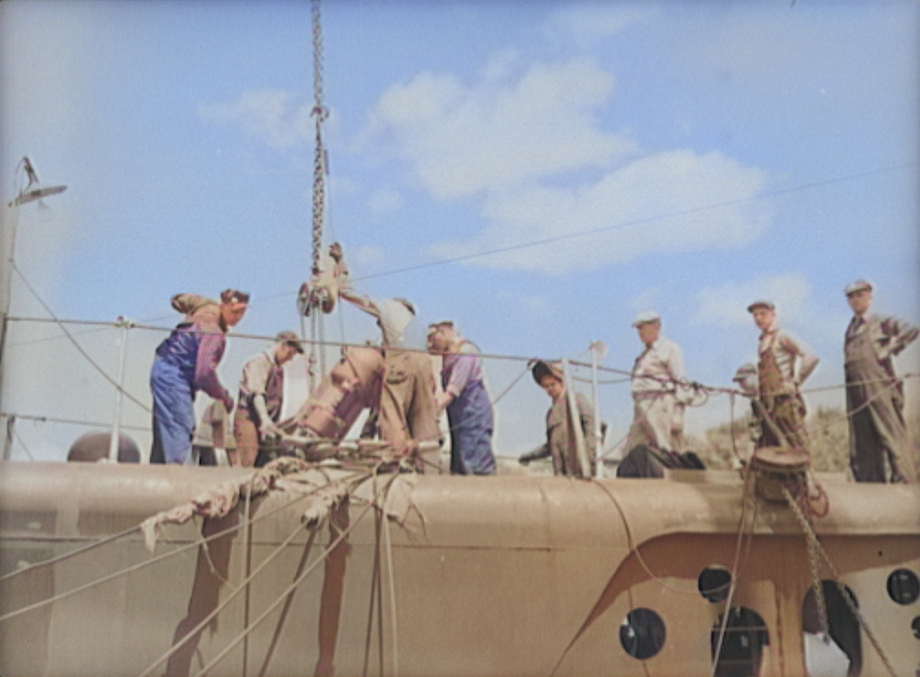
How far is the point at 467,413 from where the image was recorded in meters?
8.01

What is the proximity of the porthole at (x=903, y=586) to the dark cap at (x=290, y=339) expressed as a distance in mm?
5641

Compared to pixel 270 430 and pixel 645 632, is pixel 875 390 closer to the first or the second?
pixel 645 632

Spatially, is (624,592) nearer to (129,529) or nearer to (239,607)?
(239,607)

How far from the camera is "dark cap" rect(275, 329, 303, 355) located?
721 cm

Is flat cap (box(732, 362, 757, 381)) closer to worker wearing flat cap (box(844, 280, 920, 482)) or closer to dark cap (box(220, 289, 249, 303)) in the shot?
worker wearing flat cap (box(844, 280, 920, 482))

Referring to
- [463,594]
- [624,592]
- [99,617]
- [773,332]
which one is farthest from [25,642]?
[773,332]

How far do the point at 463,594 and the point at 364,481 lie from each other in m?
1.15

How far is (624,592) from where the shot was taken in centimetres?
742

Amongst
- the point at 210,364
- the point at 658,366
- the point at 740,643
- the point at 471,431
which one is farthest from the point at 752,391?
the point at 210,364

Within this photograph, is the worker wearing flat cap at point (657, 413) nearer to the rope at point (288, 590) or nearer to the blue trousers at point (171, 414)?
the rope at point (288, 590)

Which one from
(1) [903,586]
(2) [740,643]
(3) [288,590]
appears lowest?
(2) [740,643]

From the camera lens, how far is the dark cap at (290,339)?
7209 millimetres

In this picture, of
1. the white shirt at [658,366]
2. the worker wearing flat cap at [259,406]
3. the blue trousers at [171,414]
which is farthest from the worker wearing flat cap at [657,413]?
the blue trousers at [171,414]

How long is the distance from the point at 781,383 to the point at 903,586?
228cm
